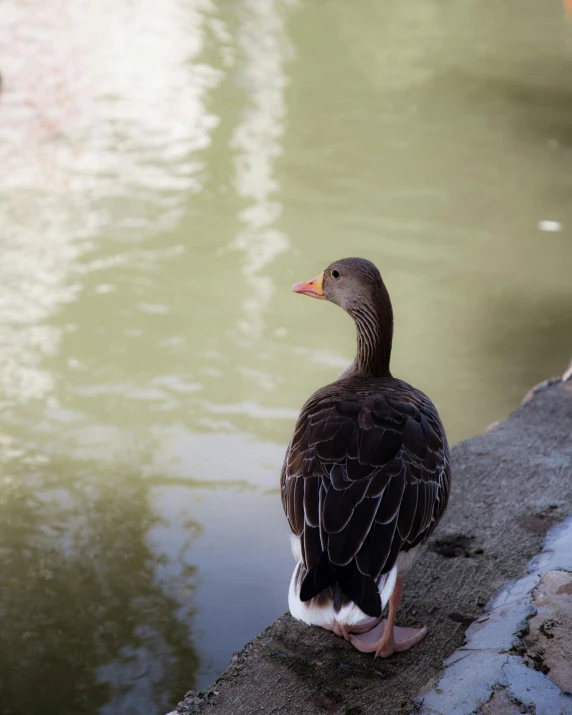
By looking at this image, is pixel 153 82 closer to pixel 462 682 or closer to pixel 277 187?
pixel 277 187

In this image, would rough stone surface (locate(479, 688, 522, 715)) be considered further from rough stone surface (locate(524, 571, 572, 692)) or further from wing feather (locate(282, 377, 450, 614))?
wing feather (locate(282, 377, 450, 614))

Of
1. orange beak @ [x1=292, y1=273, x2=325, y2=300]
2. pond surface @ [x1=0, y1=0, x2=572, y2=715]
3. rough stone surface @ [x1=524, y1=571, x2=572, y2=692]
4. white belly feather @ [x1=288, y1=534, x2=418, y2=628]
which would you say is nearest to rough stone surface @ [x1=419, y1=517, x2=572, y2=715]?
rough stone surface @ [x1=524, y1=571, x2=572, y2=692]

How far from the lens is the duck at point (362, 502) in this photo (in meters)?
2.28

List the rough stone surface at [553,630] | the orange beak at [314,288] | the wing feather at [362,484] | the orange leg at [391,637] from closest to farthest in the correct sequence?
the wing feather at [362,484]
the rough stone surface at [553,630]
the orange leg at [391,637]
the orange beak at [314,288]

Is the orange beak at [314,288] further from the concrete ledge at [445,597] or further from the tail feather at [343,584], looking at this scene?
the tail feather at [343,584]

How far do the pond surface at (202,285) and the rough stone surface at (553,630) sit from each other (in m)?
1.27

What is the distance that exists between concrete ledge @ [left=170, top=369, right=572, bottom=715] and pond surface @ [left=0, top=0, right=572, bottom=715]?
729 mm

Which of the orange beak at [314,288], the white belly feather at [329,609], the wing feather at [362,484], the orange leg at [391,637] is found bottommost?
the orange leg at [391,637]

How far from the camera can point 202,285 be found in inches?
247

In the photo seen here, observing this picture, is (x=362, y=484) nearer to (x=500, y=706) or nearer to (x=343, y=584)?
(x=343, y=584)

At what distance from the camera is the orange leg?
2635mm

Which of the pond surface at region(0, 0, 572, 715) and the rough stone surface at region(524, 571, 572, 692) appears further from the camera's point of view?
the pond surface at region(0, 0, 572, 715)

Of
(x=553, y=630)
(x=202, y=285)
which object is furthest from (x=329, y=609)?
(x=202, y=285)

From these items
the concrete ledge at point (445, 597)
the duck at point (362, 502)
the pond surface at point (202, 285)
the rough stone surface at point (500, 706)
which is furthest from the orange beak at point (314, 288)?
the rough stone surface at point (500, 706)
